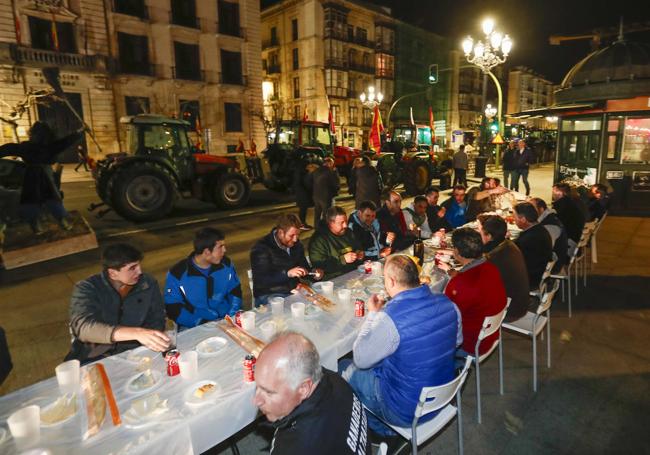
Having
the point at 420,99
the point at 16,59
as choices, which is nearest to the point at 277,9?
the point at 420,99

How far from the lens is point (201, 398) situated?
76.2 inches

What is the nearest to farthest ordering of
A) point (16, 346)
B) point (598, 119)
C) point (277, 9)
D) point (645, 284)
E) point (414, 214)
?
1. point (16, 346)
2. point (645, 284)
3. point (414, 214)
4. point (598, 119)
5. point (277, 9)

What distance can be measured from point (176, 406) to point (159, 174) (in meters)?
8.88

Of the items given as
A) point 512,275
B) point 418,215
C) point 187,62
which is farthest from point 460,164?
point 187,62

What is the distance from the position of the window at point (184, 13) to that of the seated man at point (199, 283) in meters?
26.2

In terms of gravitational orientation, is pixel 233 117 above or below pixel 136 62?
below

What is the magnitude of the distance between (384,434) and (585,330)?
3132 mm

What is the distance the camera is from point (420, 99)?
46.1 meters

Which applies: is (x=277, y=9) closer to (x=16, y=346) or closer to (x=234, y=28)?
(x=234, y=28)

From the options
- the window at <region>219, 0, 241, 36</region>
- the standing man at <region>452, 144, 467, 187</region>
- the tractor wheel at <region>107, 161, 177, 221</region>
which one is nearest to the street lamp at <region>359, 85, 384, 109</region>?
the standing man at <region>452, 144, 467, 187</region>

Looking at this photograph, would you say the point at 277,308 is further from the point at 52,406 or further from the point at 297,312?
the point at 52,406

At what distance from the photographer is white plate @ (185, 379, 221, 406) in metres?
1.91

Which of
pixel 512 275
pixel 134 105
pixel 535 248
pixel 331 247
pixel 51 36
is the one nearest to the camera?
pixel 512 275

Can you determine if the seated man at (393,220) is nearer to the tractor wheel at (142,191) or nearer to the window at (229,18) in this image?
the tractor wheel at (142,191)
